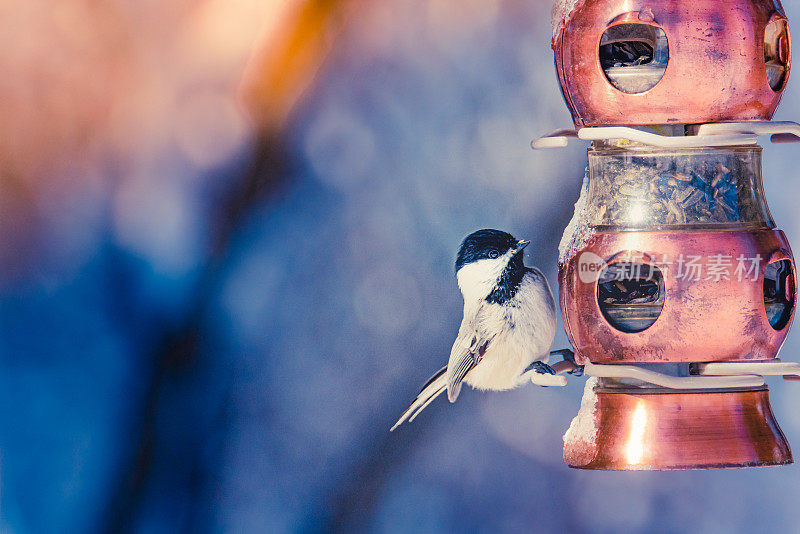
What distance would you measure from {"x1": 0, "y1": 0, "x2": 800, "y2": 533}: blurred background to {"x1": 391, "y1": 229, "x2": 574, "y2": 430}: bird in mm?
649

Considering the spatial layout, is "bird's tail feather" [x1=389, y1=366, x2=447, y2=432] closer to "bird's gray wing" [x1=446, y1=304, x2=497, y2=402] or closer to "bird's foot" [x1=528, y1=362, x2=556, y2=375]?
"bird's gray wing" [x1=446, y1=304, x2=497, y2=402]

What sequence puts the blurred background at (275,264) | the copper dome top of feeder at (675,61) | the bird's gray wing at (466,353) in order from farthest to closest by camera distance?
the blurred background at (275,264)
the bird's gray wing at (466,353)
the copper dome top of feeder at (675,61)

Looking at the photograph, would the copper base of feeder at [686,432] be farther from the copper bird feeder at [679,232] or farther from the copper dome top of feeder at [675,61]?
the copper dome top of feeder at [675,61]

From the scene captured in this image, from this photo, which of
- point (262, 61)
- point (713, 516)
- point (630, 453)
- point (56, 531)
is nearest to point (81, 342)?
point (56, 531)

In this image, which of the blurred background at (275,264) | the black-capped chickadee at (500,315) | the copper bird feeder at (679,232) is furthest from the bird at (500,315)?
the blurred background at (275,264)

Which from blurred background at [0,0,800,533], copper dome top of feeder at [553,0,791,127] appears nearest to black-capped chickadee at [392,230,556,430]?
copper dome top of feeder at [553,0,791,127]

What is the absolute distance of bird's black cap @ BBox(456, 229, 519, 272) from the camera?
1.81 meters

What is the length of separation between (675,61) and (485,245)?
0.58 m

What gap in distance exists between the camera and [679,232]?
1423mm

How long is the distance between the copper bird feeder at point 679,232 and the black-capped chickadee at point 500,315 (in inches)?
9.6

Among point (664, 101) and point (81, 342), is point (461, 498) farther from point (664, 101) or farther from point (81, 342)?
point (664, 101)

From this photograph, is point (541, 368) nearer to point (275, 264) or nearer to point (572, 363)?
point (572, 363)

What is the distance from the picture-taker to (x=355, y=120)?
2.50 meters

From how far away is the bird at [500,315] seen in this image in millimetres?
1767
